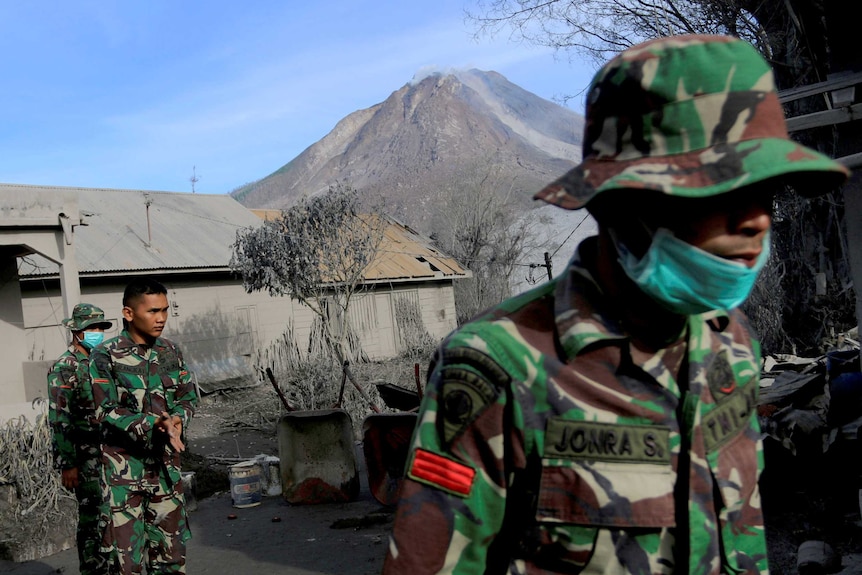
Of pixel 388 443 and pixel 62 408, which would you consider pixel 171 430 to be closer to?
pixel 62 408

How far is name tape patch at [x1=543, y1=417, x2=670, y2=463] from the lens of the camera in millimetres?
1358

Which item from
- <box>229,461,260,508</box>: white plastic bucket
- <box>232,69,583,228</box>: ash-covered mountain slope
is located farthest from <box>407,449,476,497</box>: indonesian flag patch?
<box>232,69,583,228</box>: ash-covered mountain slope

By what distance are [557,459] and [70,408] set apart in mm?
5371

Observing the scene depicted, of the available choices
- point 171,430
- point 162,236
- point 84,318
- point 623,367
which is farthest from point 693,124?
point 162,236

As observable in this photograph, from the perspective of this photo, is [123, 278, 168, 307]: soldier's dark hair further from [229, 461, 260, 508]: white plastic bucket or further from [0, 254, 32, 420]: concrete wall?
[0, 254, 32, 420]: concrete wall

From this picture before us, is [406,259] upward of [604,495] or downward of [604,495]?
upward

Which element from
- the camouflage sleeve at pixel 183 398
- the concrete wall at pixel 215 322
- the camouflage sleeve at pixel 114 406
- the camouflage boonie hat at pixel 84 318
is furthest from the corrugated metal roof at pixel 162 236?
the camouflage sleeve at pixel 114 406

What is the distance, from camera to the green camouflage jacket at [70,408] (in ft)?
18.9

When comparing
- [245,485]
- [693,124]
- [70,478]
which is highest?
[693,124]

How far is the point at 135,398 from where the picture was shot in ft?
15.5

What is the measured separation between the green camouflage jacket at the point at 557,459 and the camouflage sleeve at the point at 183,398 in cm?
381

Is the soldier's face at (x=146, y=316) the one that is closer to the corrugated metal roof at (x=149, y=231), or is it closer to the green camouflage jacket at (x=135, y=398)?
the green camouflage jacket at (x=135, y=398)

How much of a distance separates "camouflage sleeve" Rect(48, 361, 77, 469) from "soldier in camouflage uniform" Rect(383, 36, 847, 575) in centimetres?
511

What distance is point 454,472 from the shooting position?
1347 mm
